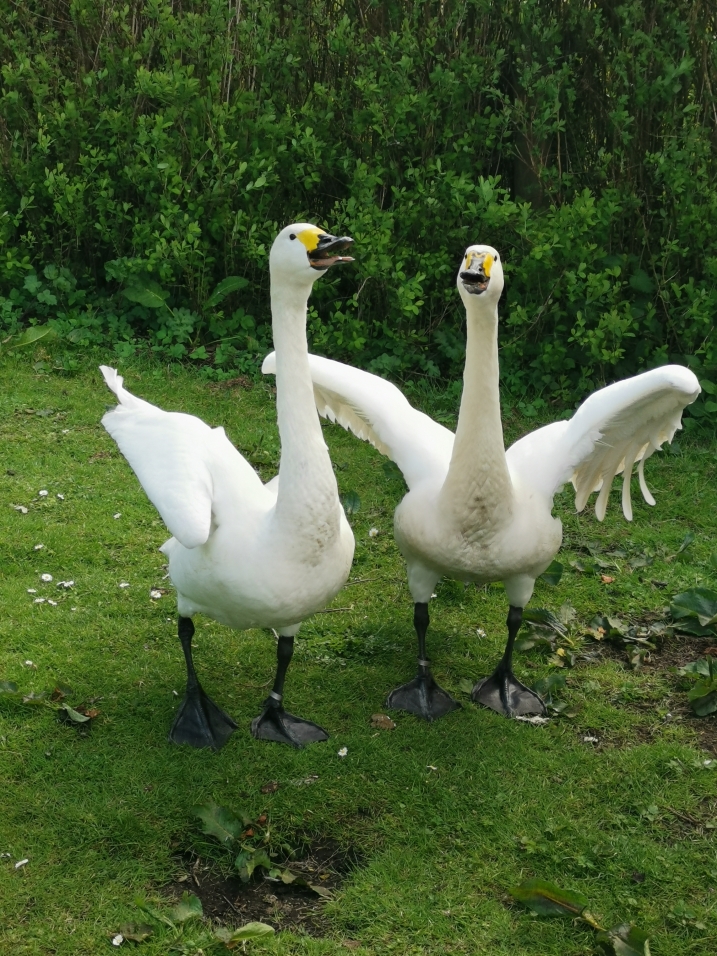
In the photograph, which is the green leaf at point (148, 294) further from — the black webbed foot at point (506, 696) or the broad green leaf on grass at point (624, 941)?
the broad green leaf on grass at point (624, 941)

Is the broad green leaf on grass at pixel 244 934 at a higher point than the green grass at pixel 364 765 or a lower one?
higher

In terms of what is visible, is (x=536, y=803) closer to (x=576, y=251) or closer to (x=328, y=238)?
(x=328, y=238)

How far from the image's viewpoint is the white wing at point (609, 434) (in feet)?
13.3

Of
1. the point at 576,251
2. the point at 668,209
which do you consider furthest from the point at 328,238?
the point at 668,209

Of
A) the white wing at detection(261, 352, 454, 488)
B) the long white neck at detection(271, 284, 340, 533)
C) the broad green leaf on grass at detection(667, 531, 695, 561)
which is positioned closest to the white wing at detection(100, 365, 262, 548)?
the long white neck at detection(271, 284, 340, 533)

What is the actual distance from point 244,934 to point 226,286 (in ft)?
17.1

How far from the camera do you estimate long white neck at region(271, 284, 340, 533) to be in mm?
3643

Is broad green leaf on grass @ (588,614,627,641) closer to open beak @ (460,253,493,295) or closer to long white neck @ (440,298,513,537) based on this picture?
long white neck @ (440,298,513,537)

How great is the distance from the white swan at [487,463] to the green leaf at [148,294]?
3157 mm

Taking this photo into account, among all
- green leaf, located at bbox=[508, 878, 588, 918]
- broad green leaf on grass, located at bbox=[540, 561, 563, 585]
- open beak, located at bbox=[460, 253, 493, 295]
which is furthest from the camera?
broad green leaf on grass, located at bbox=[540, 561, 563, 585]

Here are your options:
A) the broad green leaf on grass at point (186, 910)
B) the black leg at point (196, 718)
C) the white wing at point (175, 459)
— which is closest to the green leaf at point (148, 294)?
the white wing at point (175, 459)

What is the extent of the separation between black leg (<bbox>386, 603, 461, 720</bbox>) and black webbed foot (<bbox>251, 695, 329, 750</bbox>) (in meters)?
0.38

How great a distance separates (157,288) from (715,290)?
3885 millimetres

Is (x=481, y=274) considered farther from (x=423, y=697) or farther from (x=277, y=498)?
(x=423, y=697)
